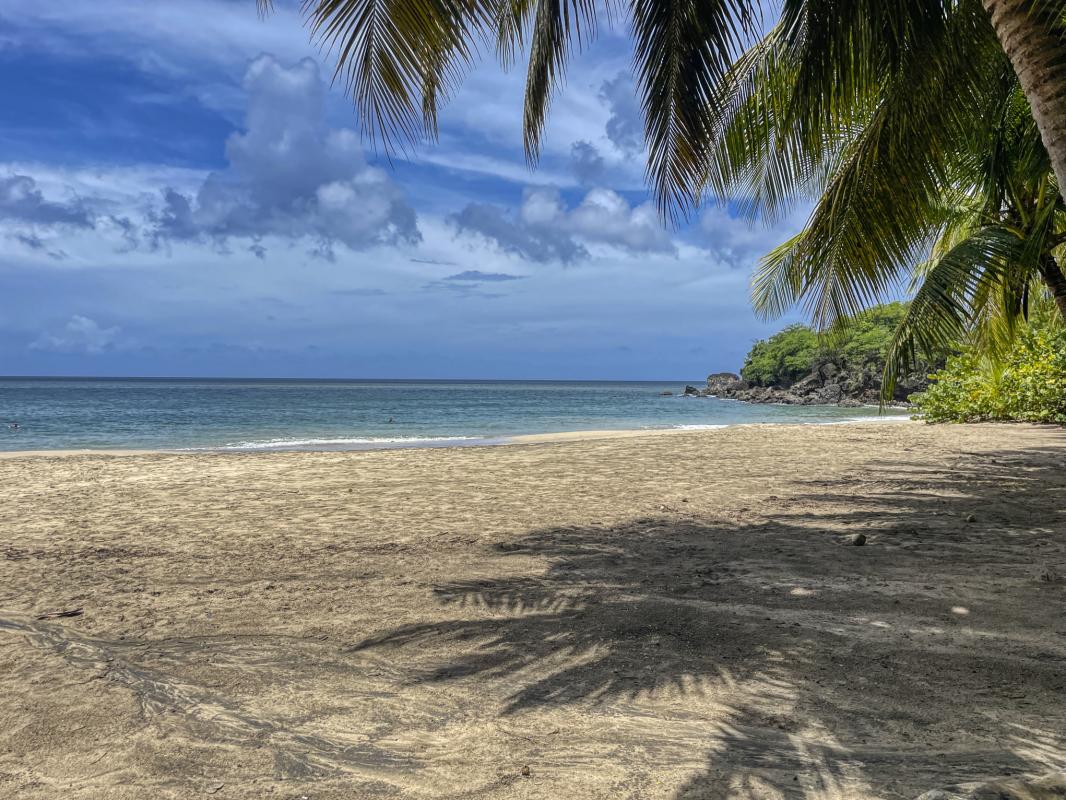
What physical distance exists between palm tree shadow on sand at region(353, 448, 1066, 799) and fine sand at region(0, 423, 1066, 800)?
2 centimetres

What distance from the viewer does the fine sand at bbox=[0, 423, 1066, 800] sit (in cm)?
251

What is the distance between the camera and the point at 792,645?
364cm

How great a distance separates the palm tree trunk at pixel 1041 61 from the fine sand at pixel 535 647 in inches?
102

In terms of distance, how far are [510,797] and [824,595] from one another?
285cm

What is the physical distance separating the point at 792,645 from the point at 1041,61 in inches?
132

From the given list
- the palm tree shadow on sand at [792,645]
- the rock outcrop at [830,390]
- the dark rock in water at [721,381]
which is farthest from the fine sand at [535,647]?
the dark rock in water at [721,381]

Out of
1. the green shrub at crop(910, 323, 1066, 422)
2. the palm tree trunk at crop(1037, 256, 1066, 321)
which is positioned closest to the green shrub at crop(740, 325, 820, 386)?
the green shrub at crop(910, 323, 1066, 422)

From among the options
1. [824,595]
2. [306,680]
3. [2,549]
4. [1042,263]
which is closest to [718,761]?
[306,680]

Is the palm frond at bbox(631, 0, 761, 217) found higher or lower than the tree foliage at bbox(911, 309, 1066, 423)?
higher

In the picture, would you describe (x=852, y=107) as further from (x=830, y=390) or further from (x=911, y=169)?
(x=830, y=390)

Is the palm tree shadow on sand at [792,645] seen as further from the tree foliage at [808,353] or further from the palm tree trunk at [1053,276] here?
the tree foliage at [808,353]

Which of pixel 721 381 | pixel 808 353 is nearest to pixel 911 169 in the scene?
pixel 808 353

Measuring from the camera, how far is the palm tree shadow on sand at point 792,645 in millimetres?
2559

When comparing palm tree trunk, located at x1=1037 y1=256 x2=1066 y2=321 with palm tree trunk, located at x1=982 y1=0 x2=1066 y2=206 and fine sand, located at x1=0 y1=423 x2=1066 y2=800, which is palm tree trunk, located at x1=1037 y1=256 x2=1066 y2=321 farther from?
palm tree trunk, located at x1=982 y1=0 x2=1066 y2=206
